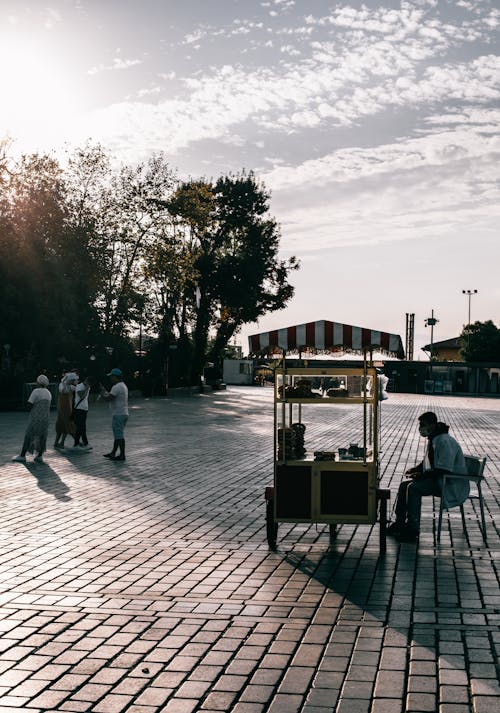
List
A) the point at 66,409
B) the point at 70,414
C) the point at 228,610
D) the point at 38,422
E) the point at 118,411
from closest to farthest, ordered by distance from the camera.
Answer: the point at 228,610
the point at 38,422
the point at 118,411
the point at 66,409
the point at 70,414

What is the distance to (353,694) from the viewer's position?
15.0 feet

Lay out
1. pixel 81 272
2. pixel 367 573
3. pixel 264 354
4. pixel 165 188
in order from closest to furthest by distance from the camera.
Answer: pixel 367 573
pixel 264 354
pixel 81 272
pixel 165 188

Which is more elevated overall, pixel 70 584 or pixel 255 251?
pixel 255 251

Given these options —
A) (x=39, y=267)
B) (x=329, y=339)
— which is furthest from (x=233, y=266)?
(x=329, y=339)

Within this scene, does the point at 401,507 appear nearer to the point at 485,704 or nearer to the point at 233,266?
the point at 485,704

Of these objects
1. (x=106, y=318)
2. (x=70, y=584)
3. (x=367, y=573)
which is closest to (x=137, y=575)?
(x=70, y=584)

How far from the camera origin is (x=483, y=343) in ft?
325

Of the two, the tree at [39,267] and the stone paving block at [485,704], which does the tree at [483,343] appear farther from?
the stone paving block at [485,704]

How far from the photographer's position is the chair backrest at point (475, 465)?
8.90 meters

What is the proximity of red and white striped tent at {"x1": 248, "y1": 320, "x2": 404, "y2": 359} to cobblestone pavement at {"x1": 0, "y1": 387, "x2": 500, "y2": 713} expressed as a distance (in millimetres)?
1969

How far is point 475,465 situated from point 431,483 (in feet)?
1.65

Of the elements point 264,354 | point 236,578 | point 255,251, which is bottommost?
point 236,578

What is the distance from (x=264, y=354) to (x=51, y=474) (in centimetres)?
585

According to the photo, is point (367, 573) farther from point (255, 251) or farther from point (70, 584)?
point (255, 251)
